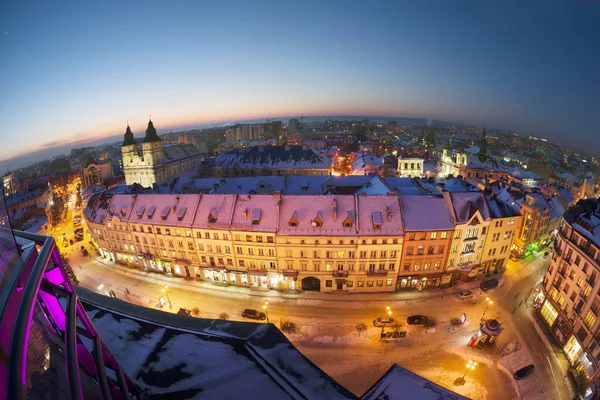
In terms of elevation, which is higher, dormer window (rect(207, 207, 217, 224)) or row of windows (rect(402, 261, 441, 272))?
dormer window (rect(207, 207, 217, 224))

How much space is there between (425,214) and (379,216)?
7132 millimetres

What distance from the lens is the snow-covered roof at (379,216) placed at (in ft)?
132

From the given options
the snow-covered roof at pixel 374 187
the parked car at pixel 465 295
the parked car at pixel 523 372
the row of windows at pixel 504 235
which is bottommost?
the parked car at pixel 523 372

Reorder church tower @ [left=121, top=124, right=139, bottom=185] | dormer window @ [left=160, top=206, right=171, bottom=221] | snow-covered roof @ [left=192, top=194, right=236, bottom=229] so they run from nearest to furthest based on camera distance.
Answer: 1. snow-covered roof @ [left=192, top=194, right=236, bottom=229]
2. dormer window @ [left=160, top=206, right=171, bottom=221]
3. church tower @ [left=121, top=124, right=139, bottom=185]

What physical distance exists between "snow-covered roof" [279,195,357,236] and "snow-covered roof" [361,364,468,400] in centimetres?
2229

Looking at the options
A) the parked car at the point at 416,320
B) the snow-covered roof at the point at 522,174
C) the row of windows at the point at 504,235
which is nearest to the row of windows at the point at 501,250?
the row of windows at the point at 504,235

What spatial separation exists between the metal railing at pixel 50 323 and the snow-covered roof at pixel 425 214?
128ft

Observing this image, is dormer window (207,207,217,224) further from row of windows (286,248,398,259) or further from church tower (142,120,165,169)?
church tower (142,120,165,169)

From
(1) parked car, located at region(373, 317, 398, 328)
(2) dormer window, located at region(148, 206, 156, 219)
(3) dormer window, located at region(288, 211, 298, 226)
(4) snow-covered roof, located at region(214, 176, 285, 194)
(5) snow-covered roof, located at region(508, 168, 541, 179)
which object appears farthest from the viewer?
(5) snow-covered roof, located at region(508, 168, 541, 179)

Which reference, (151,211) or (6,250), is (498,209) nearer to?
(6,250)

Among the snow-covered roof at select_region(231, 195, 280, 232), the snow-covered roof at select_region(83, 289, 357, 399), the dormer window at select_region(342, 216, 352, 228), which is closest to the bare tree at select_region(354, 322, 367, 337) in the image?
the dormer window at select_region(342, 216, 352, 228)

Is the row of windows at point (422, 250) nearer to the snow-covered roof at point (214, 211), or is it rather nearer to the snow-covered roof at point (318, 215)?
the snow-covered roof at point (318, 215)

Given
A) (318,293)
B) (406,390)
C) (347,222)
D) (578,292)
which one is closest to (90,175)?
(318,293)

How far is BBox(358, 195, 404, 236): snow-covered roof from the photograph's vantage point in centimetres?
4012
